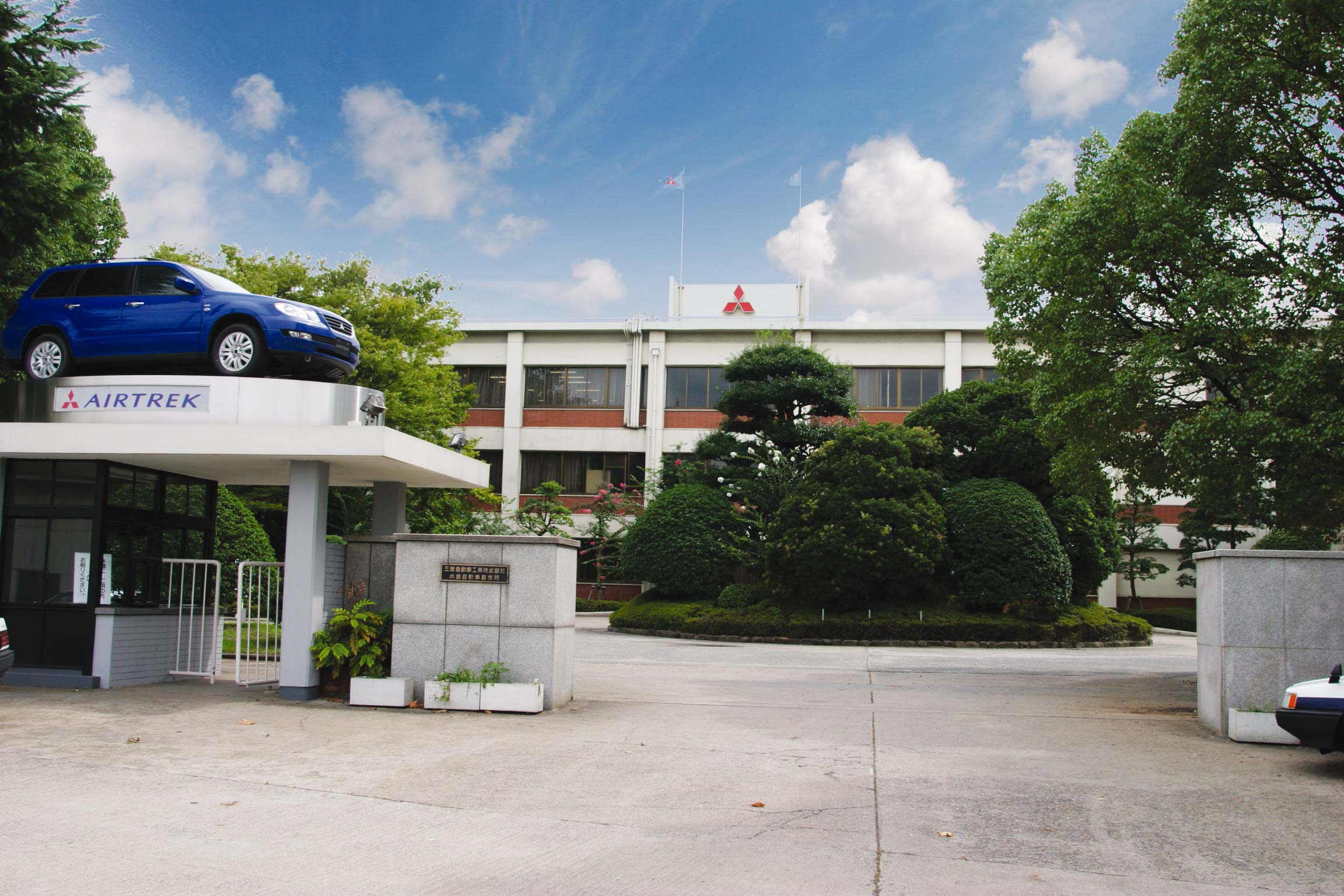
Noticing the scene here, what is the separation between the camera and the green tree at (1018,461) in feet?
85.6

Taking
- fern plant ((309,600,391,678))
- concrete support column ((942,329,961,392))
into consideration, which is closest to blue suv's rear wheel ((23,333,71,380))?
fern plant ((309,600,391,678))

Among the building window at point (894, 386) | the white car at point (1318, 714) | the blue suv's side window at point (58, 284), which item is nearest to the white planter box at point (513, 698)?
the white car at point (1318, 714)

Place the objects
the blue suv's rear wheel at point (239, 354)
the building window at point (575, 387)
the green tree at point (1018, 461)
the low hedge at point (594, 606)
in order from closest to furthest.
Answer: the blue suv's rear wheel at point (239, 354), the green tree at point (1018, 461), the low hedge at point (594, 606), the building window at point (575, 387)

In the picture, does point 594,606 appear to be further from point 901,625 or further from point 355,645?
point 355,645

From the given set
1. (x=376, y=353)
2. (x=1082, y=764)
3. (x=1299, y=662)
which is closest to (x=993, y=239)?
(x=1299, y=662)

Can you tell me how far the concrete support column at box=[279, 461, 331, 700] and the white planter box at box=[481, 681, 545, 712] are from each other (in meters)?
2.10

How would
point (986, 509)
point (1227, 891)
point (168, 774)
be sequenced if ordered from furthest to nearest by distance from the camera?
point (986, 509)
point (168, 774)
point (1227, 891)

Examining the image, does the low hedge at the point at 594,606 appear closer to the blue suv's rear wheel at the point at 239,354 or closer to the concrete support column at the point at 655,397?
the concrete support column at the point at 655,397

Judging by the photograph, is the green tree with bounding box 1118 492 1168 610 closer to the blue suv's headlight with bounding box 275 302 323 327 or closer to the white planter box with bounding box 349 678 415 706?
the white planter box with bounding box 349 678 415 706

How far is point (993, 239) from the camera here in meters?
20.5

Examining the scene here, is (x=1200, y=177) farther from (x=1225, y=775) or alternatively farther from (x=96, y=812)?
(x=96, y=812)

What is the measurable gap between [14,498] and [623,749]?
8.00 m

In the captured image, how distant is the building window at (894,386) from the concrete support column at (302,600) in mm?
32669

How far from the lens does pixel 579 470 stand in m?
43.3
